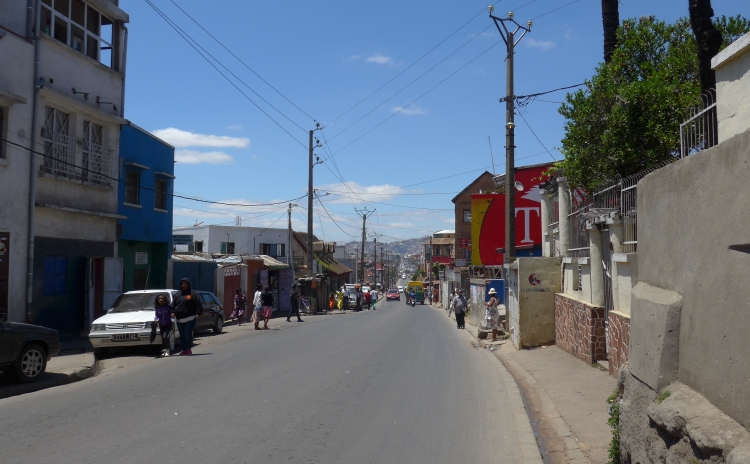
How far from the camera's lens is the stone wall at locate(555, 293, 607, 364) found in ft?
41.9

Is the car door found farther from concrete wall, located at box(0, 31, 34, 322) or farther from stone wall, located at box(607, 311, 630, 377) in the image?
stone wall, located at box(607, 311, 630, 377)

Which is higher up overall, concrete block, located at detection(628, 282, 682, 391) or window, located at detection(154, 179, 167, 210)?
window, located at detection(154, 179, 167, 210)

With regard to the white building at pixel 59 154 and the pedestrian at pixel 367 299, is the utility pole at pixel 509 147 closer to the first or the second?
the white building at pixel 59 154

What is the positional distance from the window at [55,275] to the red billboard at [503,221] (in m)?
18.1

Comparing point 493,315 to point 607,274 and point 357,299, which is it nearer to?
point 607,274

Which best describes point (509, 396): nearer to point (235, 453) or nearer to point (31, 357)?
point (235, 453)

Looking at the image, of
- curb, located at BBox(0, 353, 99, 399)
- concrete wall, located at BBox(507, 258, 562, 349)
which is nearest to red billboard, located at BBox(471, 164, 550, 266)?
concrete wall, located at BBox(507, 258, 562, 349)

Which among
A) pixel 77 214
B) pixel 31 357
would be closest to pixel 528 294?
pixel 31 357

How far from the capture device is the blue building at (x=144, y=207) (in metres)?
23.7

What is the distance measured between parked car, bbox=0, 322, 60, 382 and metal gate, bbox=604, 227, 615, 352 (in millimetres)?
9774

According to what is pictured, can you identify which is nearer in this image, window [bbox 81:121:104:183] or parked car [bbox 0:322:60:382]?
parked car [bbox 0:322:60:382]

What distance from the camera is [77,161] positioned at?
64.6 feet

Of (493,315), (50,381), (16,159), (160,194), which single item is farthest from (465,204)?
(50,381)

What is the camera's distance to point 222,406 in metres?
9.05
